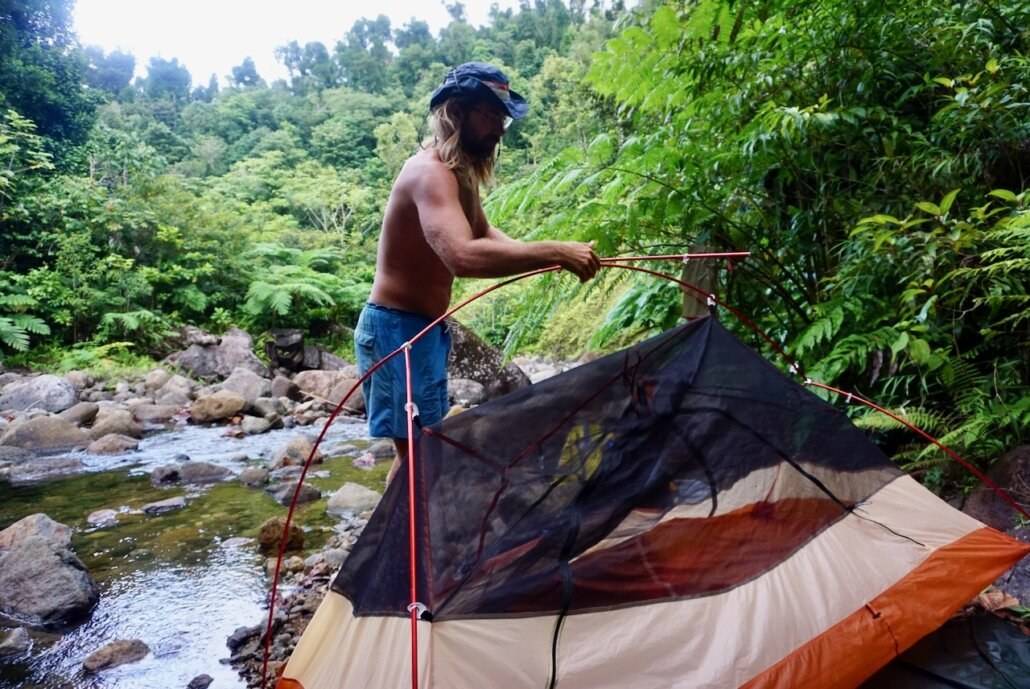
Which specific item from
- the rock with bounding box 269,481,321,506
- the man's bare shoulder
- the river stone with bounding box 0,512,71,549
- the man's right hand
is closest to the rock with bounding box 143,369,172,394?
the rock with bounding box 269,481,321,506

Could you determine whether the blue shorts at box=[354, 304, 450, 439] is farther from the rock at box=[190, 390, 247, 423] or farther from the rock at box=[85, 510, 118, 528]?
the rock at box=[190, 390, 247, 423]

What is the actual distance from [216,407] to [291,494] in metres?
4.45

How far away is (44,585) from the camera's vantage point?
318 centimetres

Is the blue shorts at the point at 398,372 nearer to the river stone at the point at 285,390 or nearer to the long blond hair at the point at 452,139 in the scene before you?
the long blond hair at the point at 452,139

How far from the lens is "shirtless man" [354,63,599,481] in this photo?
71.4 inches

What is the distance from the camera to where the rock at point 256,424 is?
8491mm

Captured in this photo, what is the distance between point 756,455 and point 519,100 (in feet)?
4.39

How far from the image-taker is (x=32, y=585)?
3182mm

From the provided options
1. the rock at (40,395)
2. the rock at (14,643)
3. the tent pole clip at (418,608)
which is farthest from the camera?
the rock at (40,395)

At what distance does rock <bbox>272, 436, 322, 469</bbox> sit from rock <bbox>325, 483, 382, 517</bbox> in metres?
1.47

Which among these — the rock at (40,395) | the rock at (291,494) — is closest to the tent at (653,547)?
the rock at (291,494)

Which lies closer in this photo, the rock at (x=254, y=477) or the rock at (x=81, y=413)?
the rock at (x=254, y=477)

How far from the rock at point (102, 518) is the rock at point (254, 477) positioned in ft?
3.55

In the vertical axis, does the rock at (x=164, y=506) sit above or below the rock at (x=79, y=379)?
below
